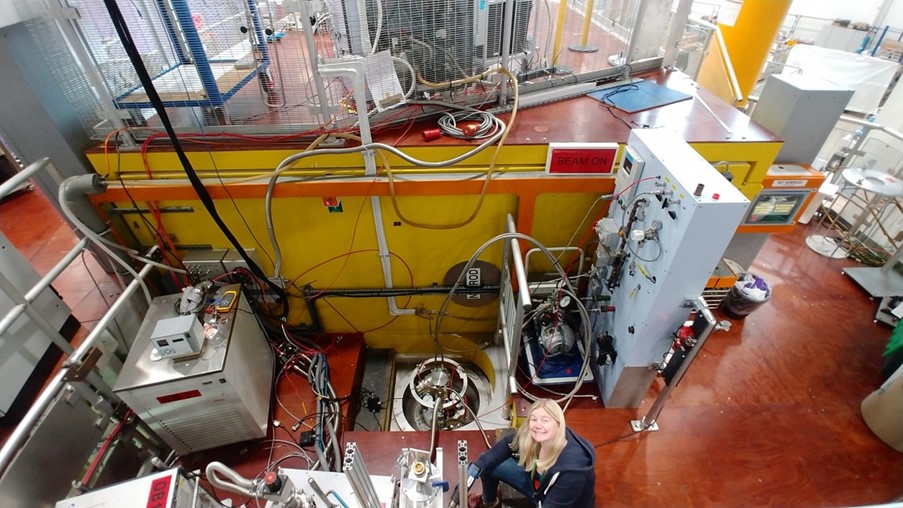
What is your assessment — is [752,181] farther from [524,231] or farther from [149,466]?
[149,466]

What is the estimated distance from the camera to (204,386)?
74.9 inches

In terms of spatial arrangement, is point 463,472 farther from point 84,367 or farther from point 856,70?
point 856,70

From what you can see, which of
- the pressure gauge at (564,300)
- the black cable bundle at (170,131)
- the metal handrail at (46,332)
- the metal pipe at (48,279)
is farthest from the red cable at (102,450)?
the pressure gauge at (564,300)

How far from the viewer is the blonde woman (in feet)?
5.38

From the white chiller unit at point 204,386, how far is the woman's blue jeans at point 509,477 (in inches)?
49.1

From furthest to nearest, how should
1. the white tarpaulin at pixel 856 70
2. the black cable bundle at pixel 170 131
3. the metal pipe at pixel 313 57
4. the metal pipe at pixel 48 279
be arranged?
the white tarpaulin at pixel 856 70, the metal pipe at pixel 48 279, the metal pipe at pixel 313 57, the black cable bundle at pixel 170 131

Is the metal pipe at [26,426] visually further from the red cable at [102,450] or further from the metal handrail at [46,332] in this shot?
the red cable at [102,450]

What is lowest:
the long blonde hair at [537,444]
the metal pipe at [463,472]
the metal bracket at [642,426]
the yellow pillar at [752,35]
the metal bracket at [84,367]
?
the metal bracket at [642,426]

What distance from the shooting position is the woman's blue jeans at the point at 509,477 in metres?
1.84

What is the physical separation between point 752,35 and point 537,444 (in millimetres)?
3685

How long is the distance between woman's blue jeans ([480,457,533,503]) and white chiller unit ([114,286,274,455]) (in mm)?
1248

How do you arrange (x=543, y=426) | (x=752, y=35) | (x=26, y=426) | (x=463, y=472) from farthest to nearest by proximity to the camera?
(x=752, y=35) < (x=543, y=426) < (x=26, y=426) < (x=463, y=472)

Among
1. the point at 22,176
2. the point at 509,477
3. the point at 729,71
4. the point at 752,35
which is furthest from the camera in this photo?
the point at 752,35

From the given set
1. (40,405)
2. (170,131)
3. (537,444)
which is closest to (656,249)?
(537,444)
